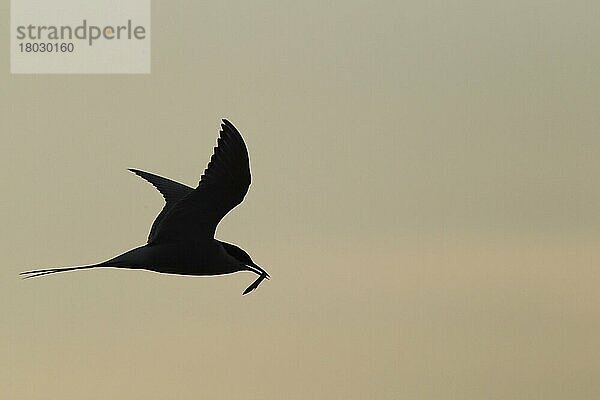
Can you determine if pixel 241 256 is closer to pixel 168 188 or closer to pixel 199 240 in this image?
pixel 199 240

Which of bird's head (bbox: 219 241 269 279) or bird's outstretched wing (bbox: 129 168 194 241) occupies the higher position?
bird's outstretched wing (bbox: 129 168 194 241)

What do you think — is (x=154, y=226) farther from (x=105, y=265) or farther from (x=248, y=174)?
(x=248, y=174)

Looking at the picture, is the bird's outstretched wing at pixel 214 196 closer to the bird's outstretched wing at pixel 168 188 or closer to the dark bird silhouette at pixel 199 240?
the dark bird silhouette at pixel 199 240

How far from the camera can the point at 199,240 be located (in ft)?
17.6

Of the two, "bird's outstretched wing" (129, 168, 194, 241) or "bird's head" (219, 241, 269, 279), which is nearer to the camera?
"bird's head" (219, 241, 269, 279)

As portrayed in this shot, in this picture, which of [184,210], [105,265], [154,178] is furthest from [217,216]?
[154,178]

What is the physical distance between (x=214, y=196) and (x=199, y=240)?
37 cm

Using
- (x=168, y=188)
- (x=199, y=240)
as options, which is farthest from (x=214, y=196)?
(x=168, y=188)

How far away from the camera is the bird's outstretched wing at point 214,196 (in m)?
4.81

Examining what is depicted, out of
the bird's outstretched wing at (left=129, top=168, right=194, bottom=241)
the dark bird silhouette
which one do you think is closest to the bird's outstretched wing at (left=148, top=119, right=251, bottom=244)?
the dark bird silhouette

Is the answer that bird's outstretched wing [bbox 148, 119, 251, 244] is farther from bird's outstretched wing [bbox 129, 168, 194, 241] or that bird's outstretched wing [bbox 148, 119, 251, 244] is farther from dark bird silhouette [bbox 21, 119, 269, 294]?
bird's outstretched wing [bbox 129, 168, 194, 241]

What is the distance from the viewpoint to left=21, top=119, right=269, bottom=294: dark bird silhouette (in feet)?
16.4

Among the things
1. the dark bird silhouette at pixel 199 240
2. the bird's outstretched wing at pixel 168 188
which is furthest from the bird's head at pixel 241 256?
the bird's outstretched wing at pixel 168 188

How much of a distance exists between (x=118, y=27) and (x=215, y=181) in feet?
13.1
